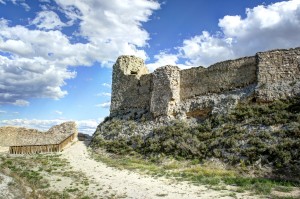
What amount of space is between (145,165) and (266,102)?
7613mm

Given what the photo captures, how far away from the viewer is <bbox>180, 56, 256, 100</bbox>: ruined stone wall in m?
22.2

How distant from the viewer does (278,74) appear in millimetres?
20891

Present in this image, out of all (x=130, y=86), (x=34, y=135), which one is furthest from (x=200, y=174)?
(x=34, y=135)

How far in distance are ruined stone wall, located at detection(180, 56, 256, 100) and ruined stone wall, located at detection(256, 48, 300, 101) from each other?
0.72 m

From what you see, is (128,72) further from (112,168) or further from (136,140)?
(112,168)

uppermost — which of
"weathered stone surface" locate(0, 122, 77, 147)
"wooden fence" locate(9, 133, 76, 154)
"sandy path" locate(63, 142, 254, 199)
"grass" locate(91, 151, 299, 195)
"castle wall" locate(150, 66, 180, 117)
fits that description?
"castle wall" locate(150, 66, 180, 117)

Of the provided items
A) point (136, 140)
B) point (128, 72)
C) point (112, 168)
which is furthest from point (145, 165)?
point (128, 72)

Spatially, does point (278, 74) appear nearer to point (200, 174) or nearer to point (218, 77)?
point (218, 77)

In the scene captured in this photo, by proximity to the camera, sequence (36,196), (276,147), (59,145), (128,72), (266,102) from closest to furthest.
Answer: (36,196), (276,147), (266,102), (59,145), (128,72)

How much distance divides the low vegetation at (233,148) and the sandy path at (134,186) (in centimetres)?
109

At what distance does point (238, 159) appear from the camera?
1759 centimetres

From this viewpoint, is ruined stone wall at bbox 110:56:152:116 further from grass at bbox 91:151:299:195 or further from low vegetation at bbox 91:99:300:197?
grass at bbox 91:151:299:195

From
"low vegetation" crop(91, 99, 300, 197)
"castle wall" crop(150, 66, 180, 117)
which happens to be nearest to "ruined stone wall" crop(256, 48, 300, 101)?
"low vegetation" crop(91, 99, 300, 197)

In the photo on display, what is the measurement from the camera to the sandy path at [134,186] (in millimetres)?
13555
